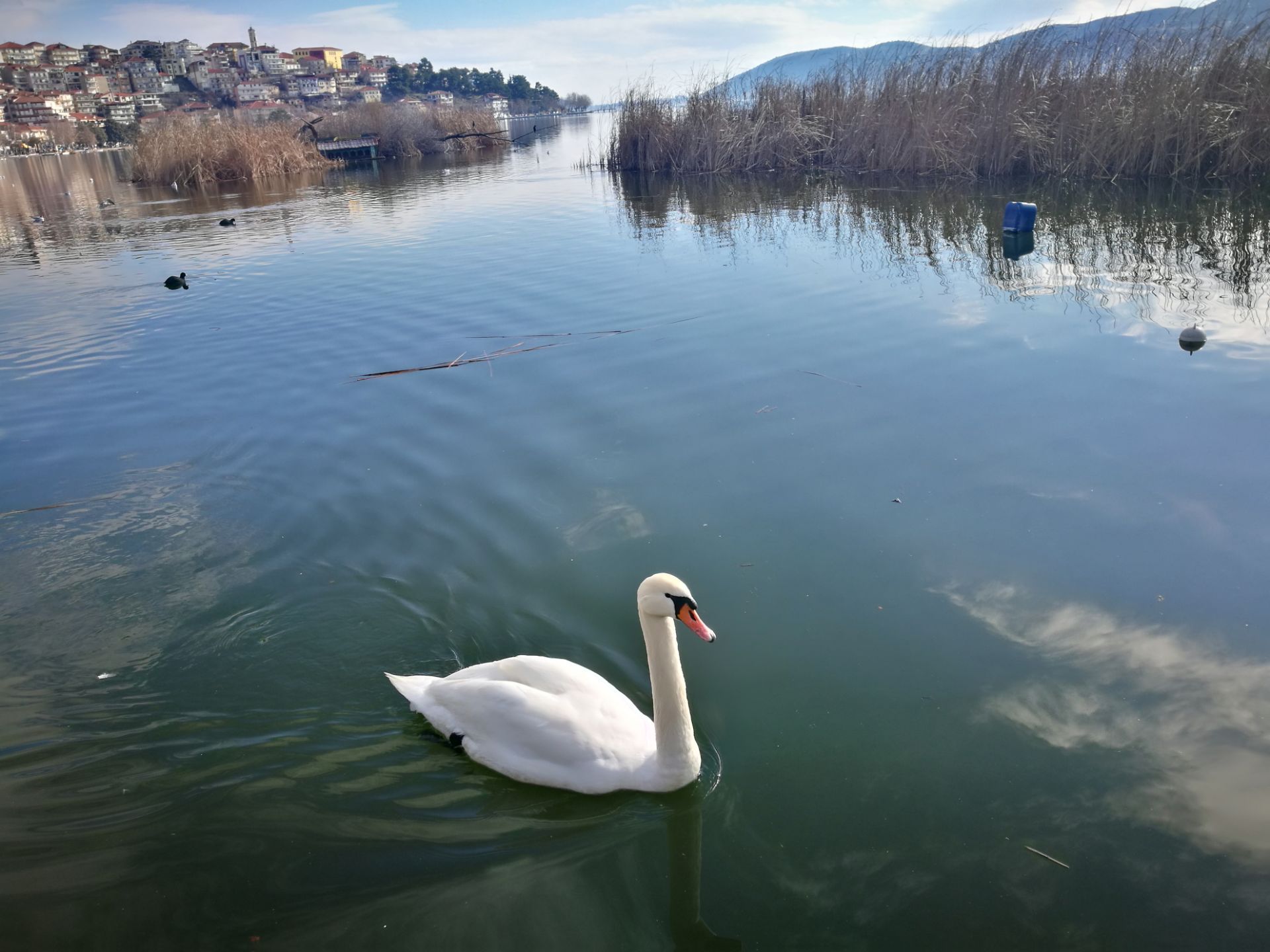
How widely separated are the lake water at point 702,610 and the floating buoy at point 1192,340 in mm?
351

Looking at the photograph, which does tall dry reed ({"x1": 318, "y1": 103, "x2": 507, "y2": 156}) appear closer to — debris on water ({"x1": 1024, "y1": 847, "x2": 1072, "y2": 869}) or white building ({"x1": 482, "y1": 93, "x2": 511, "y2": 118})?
debris on water ({"x1": 1024, "y1": 847, "x2": 1072, "y2": 869})

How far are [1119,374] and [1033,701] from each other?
16.3 feet

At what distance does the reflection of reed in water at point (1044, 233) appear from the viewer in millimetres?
10430

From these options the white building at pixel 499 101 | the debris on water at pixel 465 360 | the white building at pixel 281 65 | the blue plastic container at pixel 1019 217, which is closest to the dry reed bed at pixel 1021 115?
the blue plastic container at pixel 1019 217

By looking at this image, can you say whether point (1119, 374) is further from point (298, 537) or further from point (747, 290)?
point (298, 537)

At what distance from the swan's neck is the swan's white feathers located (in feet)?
0.34

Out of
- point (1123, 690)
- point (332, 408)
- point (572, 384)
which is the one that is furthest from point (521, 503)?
point (1123, 690)

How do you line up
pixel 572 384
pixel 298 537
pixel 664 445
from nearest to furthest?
pixel 298 537
pixel 664 445
pixel 572 384

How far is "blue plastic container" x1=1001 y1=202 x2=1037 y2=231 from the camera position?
13.2 metres

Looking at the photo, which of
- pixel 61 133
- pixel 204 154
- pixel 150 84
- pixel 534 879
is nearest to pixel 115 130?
pixel 61 133

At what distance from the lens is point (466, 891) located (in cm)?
315

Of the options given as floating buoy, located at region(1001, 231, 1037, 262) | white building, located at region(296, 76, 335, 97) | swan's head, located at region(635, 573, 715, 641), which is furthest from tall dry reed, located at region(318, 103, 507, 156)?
white building, located at region(296, 76, 335, 97)

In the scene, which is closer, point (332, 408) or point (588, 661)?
point (588, 661)

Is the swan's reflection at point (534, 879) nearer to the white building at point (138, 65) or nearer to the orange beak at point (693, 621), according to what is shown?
the orange beak at point (693, 621)
